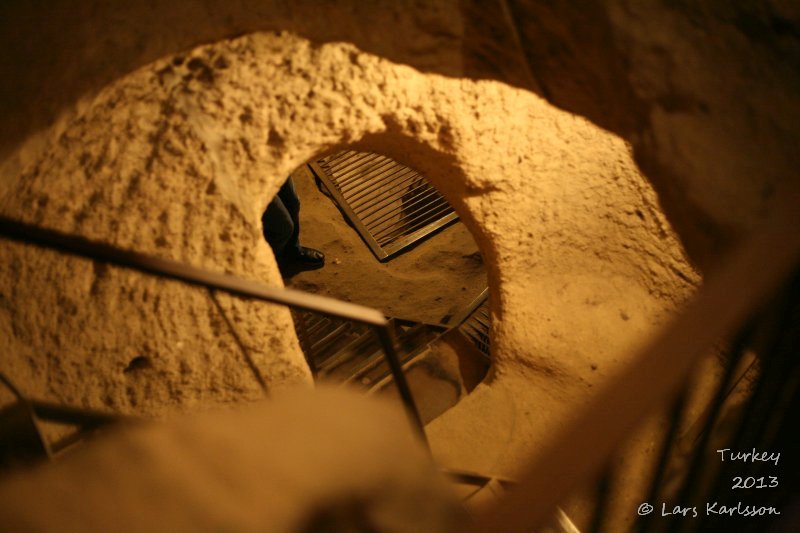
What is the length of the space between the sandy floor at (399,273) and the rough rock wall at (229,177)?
1837mm

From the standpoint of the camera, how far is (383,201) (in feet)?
18.3

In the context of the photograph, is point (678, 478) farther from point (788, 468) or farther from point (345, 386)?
point (345, 386)

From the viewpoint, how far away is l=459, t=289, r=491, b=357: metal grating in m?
3.79

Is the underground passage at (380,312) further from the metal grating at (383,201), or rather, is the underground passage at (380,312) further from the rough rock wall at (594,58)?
the metal grating at (383,201)

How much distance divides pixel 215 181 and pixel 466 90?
49.9 inches

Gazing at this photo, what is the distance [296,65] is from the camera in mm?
2238

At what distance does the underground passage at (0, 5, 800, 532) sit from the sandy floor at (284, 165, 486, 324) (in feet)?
3.25

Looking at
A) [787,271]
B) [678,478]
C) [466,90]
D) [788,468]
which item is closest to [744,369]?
[788,468]

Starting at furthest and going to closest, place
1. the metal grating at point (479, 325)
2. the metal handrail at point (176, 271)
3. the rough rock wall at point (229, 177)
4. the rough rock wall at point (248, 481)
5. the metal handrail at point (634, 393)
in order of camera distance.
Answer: the metal grating at point (479, 325)
the rough rock wall at point (229, 177)
the rough rock wall at point (248, 481)
the metal handrail at point (176, 271)
the metal handrail at point (634, 393)

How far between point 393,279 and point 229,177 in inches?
116

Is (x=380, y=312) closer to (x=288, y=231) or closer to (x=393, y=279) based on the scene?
(x=288, y=231)

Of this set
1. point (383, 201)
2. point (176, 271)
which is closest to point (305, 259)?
point (383, 201)

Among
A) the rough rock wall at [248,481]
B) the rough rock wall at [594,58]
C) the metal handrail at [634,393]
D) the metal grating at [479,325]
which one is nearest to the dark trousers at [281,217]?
the metal grating at [479,325]

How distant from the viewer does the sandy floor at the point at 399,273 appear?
4.81 meters
